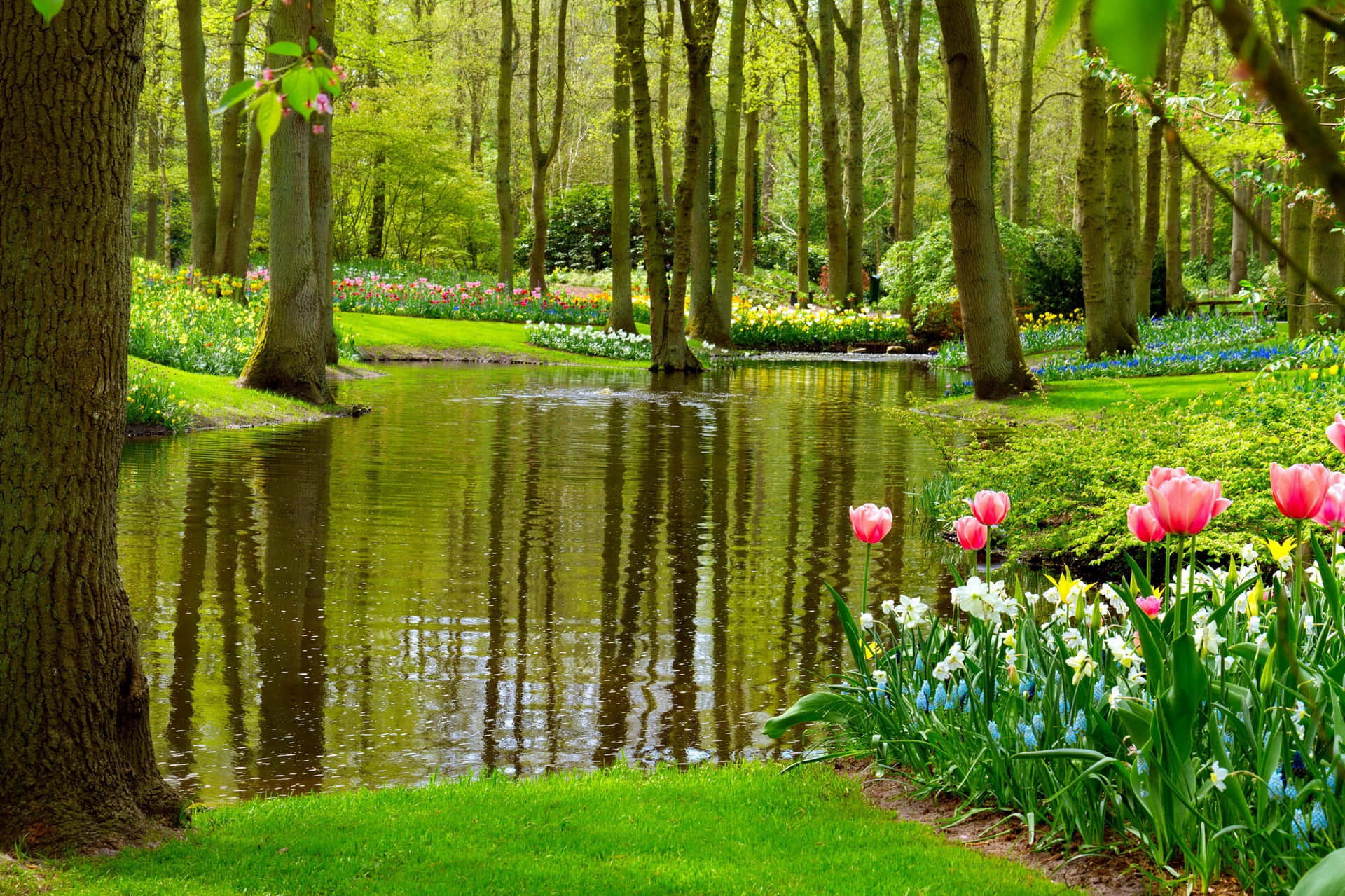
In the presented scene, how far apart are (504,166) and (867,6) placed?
3739cm

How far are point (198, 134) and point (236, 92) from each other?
2217cm

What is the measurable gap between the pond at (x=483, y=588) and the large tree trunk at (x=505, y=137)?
16.2 meters

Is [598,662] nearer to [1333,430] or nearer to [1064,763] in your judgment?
[1064,763]

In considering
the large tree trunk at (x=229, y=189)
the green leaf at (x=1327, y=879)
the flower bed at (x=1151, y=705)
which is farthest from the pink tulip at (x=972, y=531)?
the large tree trunk at (x=229, y=189)

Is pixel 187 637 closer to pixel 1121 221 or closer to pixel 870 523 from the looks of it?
pixel 870 523

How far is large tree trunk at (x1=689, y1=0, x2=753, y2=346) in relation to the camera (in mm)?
27344

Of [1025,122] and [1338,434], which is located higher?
[1025,122]

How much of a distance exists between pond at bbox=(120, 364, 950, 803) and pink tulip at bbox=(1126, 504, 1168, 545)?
2076 mm

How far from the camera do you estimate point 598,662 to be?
20.8ft

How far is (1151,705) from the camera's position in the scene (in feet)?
12.1

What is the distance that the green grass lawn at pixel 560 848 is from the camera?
3510 mm

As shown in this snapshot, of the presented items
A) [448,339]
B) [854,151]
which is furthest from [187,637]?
[854,151]

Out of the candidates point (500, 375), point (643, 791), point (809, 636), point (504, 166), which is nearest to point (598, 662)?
point (809, 636)

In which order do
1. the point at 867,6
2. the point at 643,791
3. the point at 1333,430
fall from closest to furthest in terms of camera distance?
the point at 1333,430, the point at 643,791, the point at 867,6
